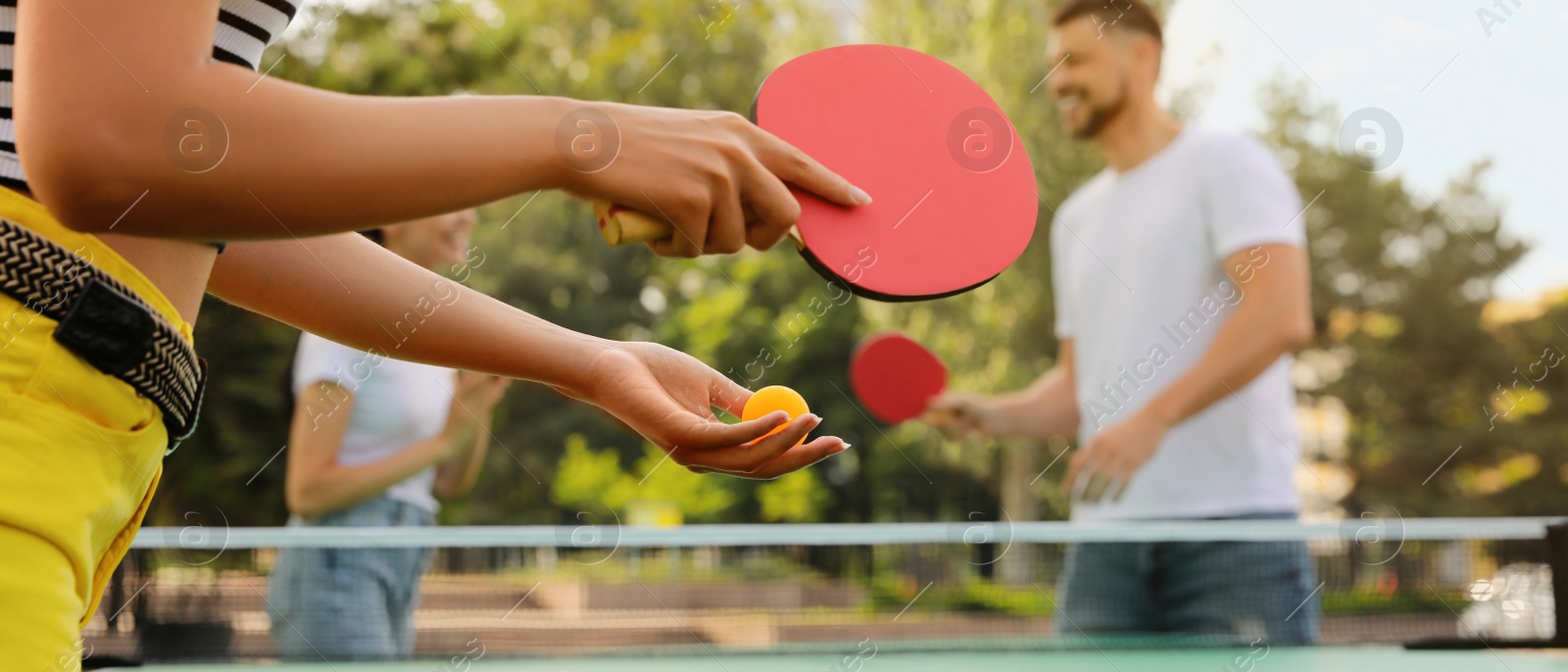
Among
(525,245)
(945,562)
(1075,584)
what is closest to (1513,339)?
(945,562)

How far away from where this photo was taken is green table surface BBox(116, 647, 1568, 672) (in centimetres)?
318

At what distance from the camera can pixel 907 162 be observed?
1.41 m

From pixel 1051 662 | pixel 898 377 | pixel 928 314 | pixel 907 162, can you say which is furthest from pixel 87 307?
pixel 928 314

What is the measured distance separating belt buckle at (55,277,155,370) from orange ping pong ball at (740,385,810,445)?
2.50ft

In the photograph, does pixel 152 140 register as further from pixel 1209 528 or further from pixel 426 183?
pixel 1209 528

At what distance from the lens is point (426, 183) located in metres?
0.97

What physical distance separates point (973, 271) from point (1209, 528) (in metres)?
2.46

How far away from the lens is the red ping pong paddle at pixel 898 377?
17.1ft

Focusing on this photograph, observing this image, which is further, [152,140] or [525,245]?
[525,245]

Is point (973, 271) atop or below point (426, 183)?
atop

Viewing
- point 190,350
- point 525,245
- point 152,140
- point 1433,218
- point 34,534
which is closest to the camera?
point 152,140

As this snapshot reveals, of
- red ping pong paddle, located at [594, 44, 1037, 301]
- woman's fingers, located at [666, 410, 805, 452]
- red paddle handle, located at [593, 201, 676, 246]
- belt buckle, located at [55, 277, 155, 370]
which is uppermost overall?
red ping pong paddle, located at [594, 44, 1037, 301]

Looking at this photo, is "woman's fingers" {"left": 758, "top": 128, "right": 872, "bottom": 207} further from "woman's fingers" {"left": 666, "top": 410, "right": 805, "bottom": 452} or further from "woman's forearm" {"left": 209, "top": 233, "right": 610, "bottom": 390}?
"woman's forearm" {"left": 209, "top": 233, "right": 610, "bottom": 390}

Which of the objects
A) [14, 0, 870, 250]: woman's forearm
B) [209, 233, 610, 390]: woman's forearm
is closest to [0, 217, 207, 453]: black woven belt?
[14, 0, 870, 250]: woman's forearm
